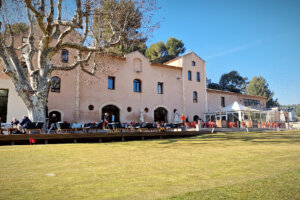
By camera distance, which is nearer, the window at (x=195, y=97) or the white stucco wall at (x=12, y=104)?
the white stucco wall at (x=12, y=104)

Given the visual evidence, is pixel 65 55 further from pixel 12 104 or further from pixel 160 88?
pixel 160 88

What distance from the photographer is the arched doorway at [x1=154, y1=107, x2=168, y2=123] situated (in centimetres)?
2164

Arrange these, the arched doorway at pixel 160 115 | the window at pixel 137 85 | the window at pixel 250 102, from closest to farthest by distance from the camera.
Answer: the window at pixel 137 85
the arched doorway at pixel 160 115
the window at pixel 250 102

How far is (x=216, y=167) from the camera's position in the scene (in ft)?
12.2

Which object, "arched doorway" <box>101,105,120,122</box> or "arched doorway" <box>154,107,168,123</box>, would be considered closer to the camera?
"arched doorway" <box>101,105,120,122</box>

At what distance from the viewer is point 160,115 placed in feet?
72.2

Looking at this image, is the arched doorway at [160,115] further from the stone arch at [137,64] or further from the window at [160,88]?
the stone arch at [137,64]

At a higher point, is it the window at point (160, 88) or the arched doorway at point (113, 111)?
the window at point (160, 88)

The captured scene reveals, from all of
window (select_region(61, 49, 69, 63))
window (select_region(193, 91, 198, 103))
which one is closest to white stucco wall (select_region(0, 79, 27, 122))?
window (select_region(61, 49, 69, 63))

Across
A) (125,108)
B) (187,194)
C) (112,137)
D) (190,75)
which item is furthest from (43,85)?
(190,75)

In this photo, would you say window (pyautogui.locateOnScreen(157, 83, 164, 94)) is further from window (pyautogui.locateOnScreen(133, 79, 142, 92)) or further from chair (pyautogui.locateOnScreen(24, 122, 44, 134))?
chair (pyautogui.locateOnScreen(24, 122, 44, 134))

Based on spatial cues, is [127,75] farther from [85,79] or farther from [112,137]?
[112,137]

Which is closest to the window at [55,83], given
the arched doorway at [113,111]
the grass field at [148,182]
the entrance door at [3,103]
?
the entrance door at [3,103]

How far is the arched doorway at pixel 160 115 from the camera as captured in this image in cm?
2164
